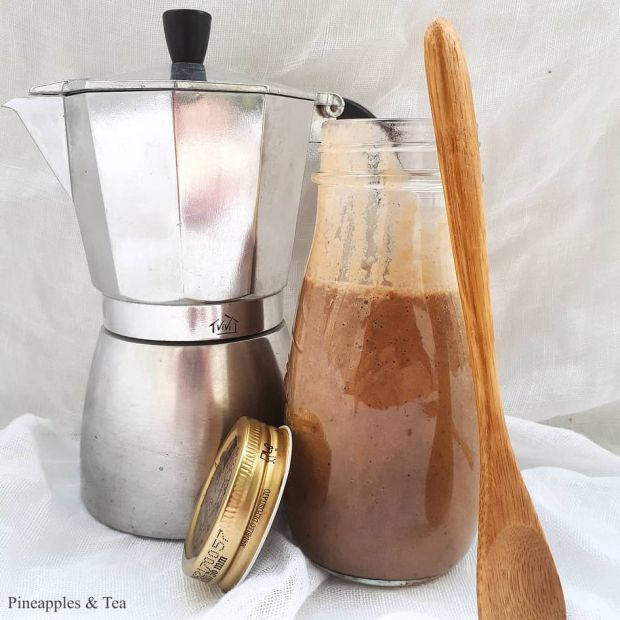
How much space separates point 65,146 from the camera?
49cm

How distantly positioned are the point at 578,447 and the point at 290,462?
317mm

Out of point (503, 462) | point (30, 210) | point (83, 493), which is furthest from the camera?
point (30, 210)

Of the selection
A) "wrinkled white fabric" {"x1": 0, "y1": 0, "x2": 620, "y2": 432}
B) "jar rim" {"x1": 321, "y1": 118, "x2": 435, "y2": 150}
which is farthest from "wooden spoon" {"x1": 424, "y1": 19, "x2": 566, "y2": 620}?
"wrinkled white fabric" {"x1": 0, "y1": 0, "x2": 620, "y2": 432}

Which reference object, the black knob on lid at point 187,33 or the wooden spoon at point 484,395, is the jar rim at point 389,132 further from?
the black knob on lid at point 187,33

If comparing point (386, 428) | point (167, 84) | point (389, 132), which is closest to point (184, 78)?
point (167, 84)

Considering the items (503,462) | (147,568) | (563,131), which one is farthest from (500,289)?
(147,568)

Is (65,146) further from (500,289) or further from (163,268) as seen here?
(500,289)

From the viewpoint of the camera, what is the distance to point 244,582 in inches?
17.2

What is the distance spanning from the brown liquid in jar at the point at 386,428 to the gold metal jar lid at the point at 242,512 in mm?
31

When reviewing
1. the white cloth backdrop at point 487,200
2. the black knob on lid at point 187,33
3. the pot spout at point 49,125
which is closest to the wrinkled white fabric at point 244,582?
the white cloth backdrop at point 487,200

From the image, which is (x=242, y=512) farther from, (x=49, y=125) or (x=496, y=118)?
(x=496, y=118)

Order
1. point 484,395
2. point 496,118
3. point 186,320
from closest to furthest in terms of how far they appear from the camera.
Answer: point 484,395
point 186,320
point 496,118

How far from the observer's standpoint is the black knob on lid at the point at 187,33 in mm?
498

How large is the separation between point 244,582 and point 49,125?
0.33 m
